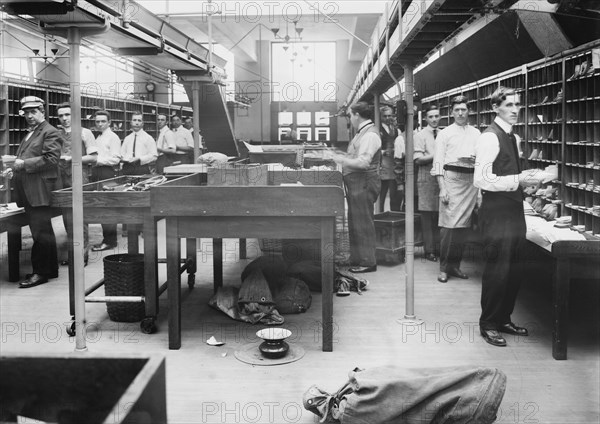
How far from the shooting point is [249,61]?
25.7m

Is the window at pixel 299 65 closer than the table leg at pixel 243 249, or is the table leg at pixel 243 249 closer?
the table leg at pixel 243 249

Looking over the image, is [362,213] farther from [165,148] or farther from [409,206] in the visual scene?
[165,148]

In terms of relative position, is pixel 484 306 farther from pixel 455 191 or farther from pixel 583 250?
pixel 455 191

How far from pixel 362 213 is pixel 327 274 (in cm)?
251

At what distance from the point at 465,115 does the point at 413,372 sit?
3897mm

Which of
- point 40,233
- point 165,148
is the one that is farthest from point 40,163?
point 165,148

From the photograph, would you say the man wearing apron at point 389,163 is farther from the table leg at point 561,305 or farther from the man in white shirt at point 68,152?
the table leg at point 561,305

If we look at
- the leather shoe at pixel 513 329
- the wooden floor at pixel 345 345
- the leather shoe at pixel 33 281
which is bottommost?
the wooden floor at pixel 345 345

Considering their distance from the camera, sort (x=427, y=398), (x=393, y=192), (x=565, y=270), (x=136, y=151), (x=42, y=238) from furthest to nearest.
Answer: (x=393, y=192), (x=136, y=151), (x=42, y=238), (x=565, y=270), (x=427, y=398)

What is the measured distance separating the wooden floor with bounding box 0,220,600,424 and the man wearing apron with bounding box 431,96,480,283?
0.28 metres

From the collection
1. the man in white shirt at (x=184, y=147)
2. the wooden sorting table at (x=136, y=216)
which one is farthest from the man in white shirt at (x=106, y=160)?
the man in white shirt at (x=184, y=147)

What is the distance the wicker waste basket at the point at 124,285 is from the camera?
4969mm

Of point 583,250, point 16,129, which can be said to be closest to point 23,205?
point 583,250

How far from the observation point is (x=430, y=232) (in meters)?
7.57
